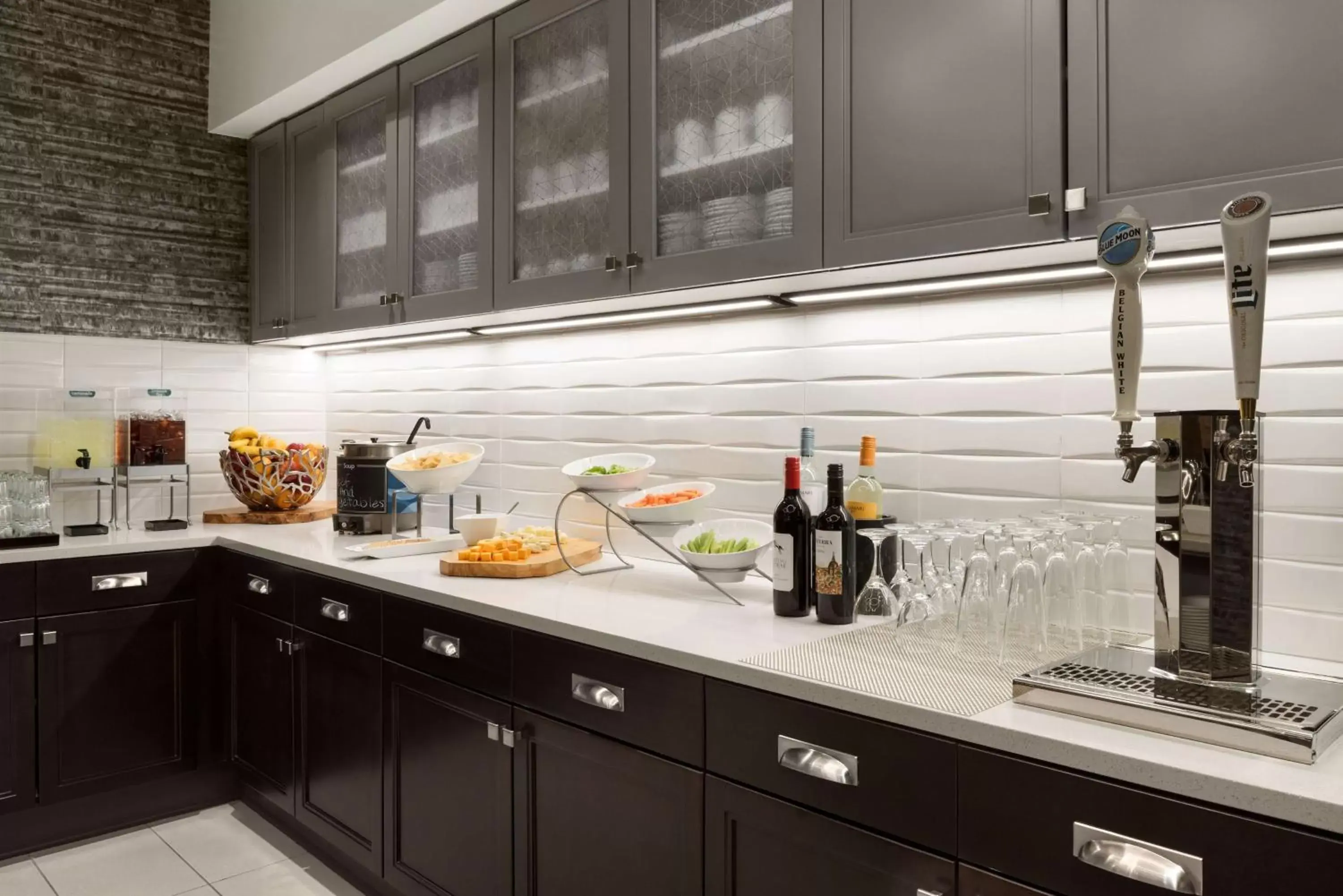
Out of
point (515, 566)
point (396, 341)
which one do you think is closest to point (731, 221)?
point (515, 566)

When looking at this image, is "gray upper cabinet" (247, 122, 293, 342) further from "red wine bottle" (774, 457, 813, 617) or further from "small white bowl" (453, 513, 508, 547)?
"red wine bottle" (774, 457, 813, 617)

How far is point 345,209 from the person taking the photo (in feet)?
10.6

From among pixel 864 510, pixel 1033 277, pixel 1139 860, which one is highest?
pixel 1033 277

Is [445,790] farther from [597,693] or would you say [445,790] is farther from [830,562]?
[830,562]

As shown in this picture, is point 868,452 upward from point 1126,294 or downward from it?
downward

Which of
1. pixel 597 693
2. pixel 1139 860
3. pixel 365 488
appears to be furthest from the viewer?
pixel 365 488

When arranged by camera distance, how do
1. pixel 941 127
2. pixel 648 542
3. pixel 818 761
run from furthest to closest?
pixel 648 542
pixel 941 127
pixel 818 761

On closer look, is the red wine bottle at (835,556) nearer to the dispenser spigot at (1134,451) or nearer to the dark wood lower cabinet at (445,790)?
the dispenser spigot at (1134,451)

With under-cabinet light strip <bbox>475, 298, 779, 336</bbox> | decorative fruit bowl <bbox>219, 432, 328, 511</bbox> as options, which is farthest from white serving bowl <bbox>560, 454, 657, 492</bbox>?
decorative fruit bowl <bbox>219, 432, 328, 511</bbox>

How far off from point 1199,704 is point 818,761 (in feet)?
1.69

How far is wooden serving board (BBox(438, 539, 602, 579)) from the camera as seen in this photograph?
7.66 feet

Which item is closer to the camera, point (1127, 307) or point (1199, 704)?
point (1199, 704)

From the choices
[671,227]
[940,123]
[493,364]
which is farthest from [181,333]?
[940,123]

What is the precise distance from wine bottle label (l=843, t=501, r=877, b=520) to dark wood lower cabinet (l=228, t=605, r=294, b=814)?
1749 millimetres
